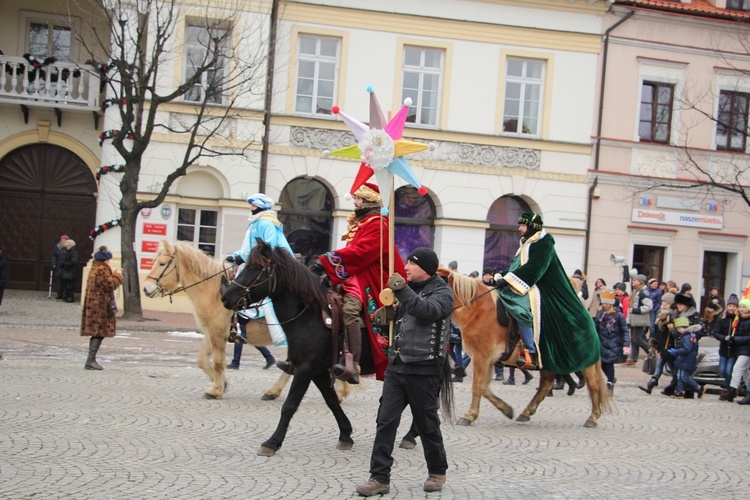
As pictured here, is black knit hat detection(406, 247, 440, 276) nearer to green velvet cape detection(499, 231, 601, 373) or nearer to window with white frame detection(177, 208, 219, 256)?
green velvet cape detection(499, 231, 601, 373)

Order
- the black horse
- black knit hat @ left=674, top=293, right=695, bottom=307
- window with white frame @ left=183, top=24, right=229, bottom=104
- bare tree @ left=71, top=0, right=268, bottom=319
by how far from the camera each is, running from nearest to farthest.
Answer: the black horse
black knit hat @ left=674, top=293, right=695, bottom=307
bare tree @ left=71, top=0, right=268, bottom=319
window with white frame @ left=183, top=24, right=229, bottom=104

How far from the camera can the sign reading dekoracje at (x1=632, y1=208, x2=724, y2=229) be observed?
2667cm

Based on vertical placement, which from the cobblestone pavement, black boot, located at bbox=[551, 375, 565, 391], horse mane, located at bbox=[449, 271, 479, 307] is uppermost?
horse mane, located at bbox=[449, 271, 479, 307]

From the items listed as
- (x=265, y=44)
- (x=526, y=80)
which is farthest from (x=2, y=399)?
(x=526, y=80)

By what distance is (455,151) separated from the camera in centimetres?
2566

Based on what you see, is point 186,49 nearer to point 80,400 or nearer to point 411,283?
point 80,400

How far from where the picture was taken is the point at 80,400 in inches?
395

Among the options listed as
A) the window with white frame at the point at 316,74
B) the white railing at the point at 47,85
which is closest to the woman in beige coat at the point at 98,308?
the window with white frame at the point at 316,74

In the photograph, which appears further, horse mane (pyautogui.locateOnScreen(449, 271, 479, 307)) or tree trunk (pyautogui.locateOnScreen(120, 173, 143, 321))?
tree trunk (pyautogui.locateOnScreen(120, 173, 143, 321))

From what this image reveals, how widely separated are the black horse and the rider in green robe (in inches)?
113

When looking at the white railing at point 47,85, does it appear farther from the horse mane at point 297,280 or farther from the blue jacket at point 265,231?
the horse mane at point 297,280

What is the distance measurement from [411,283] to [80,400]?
485 centimetres

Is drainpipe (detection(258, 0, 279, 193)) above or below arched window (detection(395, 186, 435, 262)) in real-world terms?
above

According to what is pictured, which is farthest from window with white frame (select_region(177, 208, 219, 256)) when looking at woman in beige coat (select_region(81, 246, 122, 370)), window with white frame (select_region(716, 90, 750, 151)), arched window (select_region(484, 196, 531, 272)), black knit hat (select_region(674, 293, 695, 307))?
window with white frame (select_region(716, 90, 750, 151))
